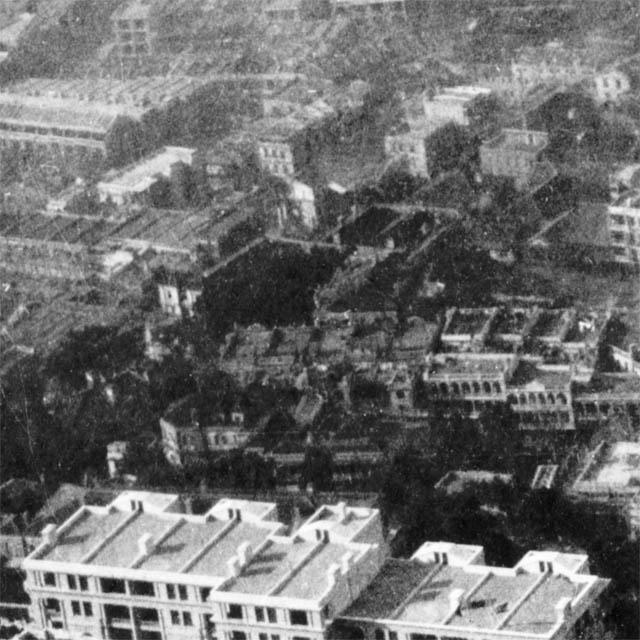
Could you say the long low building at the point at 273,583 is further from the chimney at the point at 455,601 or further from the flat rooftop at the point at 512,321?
the flat rooftop at the point at 512,321

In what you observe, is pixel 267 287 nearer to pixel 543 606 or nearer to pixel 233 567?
pixel 233 567

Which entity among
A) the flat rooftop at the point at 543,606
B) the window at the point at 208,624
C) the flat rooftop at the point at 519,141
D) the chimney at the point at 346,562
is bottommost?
the flat rooftop at the point at 519,141

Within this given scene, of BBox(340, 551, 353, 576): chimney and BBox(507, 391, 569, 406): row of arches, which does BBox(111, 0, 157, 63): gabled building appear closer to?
BBox(507, 391, 569, 406): row of arches

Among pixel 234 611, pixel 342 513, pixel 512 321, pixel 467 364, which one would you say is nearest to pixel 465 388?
pixel 467 364

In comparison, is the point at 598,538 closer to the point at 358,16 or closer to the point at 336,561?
the point at 336,561

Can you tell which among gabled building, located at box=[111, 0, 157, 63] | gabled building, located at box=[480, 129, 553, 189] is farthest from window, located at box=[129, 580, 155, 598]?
gabled building, located at box=[111, 0, 157, 63]

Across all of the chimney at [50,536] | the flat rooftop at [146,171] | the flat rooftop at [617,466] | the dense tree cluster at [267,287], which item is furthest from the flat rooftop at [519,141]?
the chimney at [50,536]

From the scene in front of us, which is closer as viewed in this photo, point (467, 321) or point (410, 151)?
point (467, 321)

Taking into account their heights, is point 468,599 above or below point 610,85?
above

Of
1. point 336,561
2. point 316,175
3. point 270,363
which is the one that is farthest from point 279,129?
point 336,561
